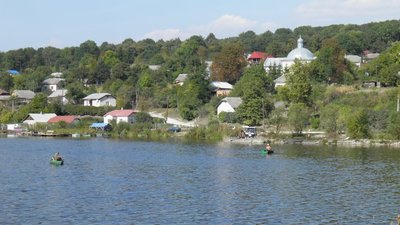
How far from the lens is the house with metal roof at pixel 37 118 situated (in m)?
79.2

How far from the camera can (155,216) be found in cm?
2353

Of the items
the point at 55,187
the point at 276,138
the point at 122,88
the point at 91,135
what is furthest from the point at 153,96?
the point at 55,187

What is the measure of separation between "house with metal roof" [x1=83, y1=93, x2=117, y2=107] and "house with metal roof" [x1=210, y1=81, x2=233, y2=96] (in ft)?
44.3

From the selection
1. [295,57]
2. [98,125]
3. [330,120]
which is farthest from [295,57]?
[330,120]

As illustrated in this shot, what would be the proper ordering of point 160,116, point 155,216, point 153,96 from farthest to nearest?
point 153,96, point 160,116, point 155,216

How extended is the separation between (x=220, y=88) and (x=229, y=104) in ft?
39.0

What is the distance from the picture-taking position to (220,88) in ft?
277

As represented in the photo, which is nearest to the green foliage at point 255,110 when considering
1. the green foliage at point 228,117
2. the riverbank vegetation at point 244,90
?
the riverbank vegetation at point 244,90

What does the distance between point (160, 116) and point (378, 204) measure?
54.8m

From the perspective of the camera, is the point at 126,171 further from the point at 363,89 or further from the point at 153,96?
the point at 153,96

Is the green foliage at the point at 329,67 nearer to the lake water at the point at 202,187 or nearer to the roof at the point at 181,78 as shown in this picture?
the roof at the point at 181,78

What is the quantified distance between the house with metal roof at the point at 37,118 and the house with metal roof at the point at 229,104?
20.5 meters

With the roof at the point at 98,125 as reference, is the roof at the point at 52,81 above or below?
above

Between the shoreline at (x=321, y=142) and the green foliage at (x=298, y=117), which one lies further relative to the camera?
the green foliage at (x=298, y=117)
